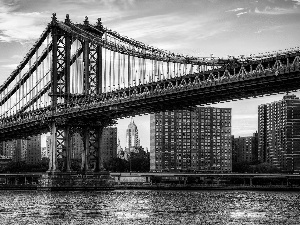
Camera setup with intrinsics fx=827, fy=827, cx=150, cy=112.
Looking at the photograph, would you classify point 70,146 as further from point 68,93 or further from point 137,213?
point 137,213

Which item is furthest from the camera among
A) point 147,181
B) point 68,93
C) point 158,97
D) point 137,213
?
point 147,181

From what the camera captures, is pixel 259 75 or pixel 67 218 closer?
pixel 67 218

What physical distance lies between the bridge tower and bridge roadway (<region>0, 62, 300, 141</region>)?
2.29 feet

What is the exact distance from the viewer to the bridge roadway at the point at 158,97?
81.7m

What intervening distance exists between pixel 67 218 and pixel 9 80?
71912 millimetres

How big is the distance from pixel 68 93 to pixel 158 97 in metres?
24.0

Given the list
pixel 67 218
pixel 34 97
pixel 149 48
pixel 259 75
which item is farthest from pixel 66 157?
pixel 67 218

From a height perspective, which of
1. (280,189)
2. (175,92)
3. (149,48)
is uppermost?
(149,48)

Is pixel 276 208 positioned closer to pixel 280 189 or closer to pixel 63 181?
pixel 63 181

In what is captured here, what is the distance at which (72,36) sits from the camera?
11806 cm

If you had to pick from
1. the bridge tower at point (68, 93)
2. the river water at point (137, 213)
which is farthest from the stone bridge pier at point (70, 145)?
the river water at point (137, 213)

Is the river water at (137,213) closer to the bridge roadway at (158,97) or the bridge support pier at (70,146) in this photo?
the bridge roadway at (158,97)

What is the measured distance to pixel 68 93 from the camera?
115500 millimetres

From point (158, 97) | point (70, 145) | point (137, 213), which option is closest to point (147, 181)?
point (70, 145)
